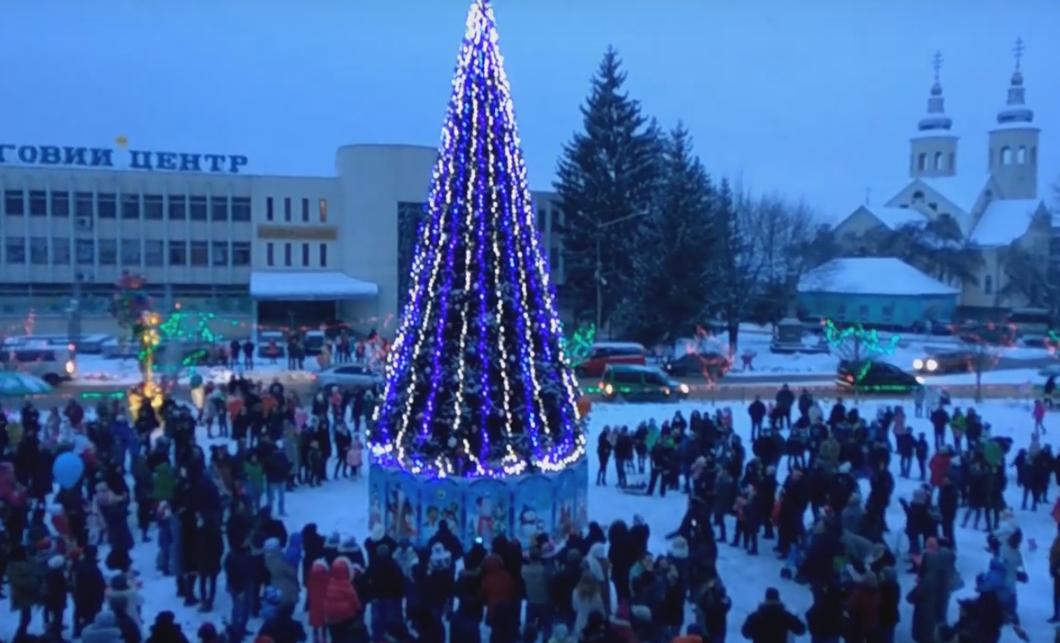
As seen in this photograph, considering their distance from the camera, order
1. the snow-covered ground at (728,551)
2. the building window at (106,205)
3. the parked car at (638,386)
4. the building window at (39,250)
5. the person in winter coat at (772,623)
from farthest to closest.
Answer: the building window at (106,205), the building window at (39,250), the parked car at (638,386), the snow-covered ground at (728,551), the person in winter coat at (772,623)

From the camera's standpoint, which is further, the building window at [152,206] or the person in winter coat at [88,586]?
the building window at [152,206]

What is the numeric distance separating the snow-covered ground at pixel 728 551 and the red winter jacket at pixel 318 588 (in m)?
1.48

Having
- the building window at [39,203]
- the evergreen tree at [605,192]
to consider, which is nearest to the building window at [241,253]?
the building window at [39,203]

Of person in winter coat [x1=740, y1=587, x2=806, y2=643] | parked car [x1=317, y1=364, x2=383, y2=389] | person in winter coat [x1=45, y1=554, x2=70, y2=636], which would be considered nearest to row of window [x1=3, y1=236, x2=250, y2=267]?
parked car [x1=317, y1=364, x2=383, y2=389]

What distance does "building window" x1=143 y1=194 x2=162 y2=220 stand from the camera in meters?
52.7

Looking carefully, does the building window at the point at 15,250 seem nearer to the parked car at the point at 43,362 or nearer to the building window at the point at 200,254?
the building window at the point at 200,254

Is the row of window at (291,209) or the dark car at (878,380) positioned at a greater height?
the row of window at (291,209)

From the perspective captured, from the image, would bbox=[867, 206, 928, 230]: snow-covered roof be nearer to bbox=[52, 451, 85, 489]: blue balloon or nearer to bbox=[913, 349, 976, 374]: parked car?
bbox=[913, 349, 976, 374]: parked car

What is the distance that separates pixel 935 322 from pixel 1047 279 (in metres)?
9.64

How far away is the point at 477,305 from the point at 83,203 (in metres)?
44.5

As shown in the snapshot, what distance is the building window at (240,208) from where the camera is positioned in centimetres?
5347

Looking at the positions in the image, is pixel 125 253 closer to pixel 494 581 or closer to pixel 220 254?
pixel 220 254

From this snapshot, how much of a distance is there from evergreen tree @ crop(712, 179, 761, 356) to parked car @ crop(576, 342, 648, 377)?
7048 mm

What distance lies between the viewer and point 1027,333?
2221 inches
